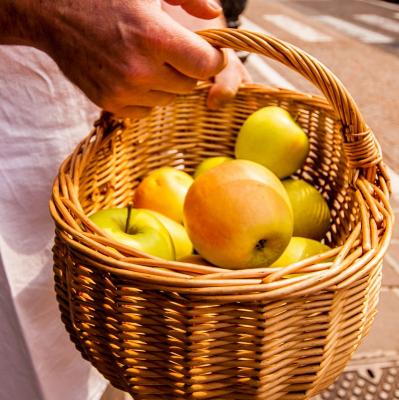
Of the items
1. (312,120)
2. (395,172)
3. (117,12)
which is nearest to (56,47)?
(117,12)

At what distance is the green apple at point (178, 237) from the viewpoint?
1.04m

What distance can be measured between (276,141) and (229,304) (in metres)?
0.60

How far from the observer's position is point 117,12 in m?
0.74

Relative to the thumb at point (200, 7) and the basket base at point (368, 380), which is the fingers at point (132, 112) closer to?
the thumb at point (200, 7)

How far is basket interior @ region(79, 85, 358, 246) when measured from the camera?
1108 millimetres

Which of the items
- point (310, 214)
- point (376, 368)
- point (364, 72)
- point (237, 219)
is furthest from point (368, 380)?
point (364, 72)

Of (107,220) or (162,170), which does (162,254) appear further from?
(162,170)

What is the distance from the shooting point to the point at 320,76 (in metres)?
0.87

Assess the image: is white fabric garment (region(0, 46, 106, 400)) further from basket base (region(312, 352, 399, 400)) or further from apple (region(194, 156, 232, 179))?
basket base (region(312, 352, 399, 400))

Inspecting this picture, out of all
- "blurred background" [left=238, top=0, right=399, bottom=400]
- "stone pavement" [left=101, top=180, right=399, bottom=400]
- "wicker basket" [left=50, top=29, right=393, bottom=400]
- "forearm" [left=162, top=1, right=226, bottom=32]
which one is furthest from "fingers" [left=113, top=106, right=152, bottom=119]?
"blurred background" [left=238, top=0, right=399, bottom=400]

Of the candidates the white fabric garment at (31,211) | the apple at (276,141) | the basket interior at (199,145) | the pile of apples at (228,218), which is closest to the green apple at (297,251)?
the pile of apples at (228,218)

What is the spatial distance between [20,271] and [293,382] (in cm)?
67

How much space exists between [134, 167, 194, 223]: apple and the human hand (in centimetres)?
Answer: 34

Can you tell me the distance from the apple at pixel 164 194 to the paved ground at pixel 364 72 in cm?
64
